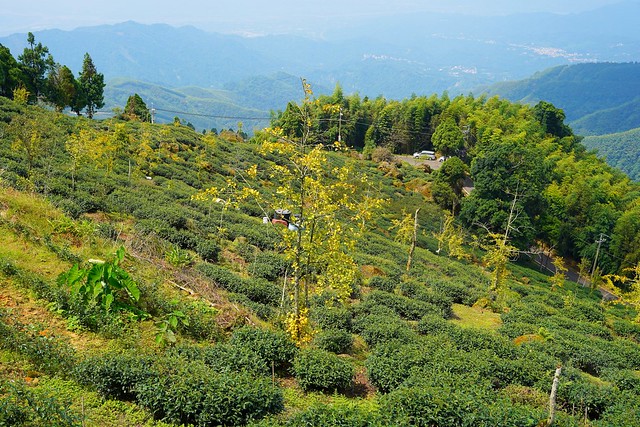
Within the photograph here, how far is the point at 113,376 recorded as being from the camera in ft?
22.9

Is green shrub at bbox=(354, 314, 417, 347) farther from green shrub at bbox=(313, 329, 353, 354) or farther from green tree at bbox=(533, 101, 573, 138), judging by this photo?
green tree at bbox=(533, 101, 573, 138)

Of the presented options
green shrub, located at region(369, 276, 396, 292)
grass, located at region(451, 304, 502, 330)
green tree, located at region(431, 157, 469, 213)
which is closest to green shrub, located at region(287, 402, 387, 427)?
grass, located at region(451, 304, 502, 330)

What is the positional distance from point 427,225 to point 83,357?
43954 mm

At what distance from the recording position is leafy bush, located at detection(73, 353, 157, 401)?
22.7 ft

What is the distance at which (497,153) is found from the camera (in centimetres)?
5200

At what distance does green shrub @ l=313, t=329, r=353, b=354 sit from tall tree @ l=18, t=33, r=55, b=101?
2252 inches

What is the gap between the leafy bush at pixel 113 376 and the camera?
22.7 feet

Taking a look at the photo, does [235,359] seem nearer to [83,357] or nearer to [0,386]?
[83,357]

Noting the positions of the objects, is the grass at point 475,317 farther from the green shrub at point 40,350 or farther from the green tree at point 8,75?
the green tree at point 8,75

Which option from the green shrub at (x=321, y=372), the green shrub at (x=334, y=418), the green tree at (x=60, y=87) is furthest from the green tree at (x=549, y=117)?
the green shrub at (x=334, y=418)

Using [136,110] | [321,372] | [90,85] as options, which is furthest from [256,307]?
[90,85]

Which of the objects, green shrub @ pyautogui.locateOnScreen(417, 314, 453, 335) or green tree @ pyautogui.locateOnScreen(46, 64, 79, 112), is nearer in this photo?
green shrub @ pyautogui.locateOnScreen(417, 314, 453, 335)

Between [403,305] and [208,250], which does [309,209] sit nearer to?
[208,250]

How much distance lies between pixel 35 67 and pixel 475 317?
61126 millimetres
